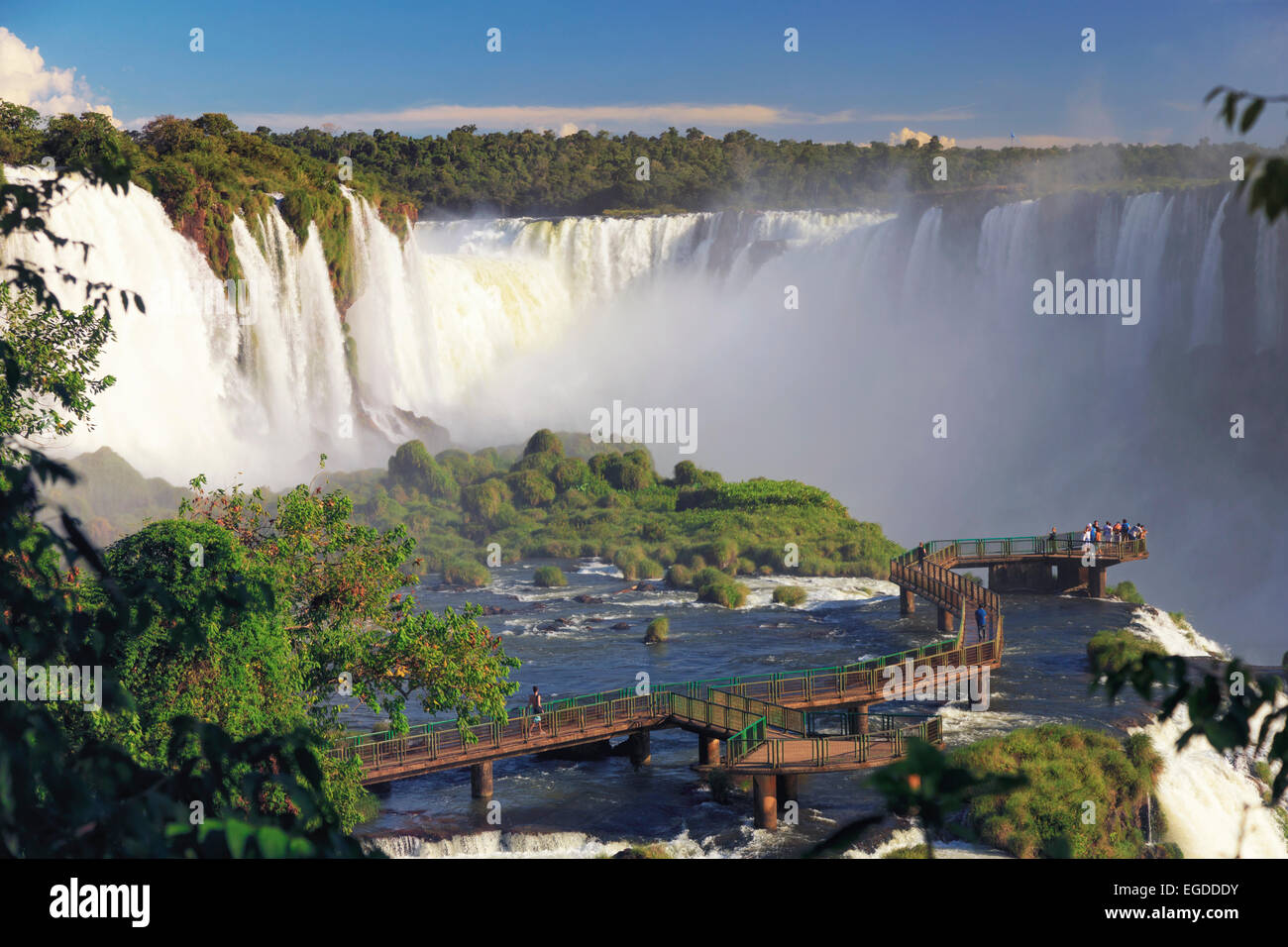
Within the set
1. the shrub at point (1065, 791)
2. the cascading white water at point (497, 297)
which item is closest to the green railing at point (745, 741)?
the shrub at point (1065, 791)

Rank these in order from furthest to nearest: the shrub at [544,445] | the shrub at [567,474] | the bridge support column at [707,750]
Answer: the shrub at [544,445], the shrub at [567,474], the bridge support column at [707,750]

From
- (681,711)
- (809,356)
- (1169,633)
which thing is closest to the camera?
(681,711)

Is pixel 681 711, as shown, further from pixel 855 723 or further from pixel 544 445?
pixel 544 445

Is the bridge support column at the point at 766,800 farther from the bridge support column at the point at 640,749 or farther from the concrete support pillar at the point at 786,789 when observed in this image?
the bridge support column at the point at 640,749

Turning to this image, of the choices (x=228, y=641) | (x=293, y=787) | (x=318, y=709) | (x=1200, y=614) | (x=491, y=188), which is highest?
(x=491, y=188)

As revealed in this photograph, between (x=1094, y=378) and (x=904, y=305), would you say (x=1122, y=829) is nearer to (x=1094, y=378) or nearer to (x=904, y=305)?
(x=1094, y=378)

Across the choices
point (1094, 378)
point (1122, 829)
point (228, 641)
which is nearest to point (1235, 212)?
point (1094, 378)

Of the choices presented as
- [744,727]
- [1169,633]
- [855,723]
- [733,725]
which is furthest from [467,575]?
[744,727]
